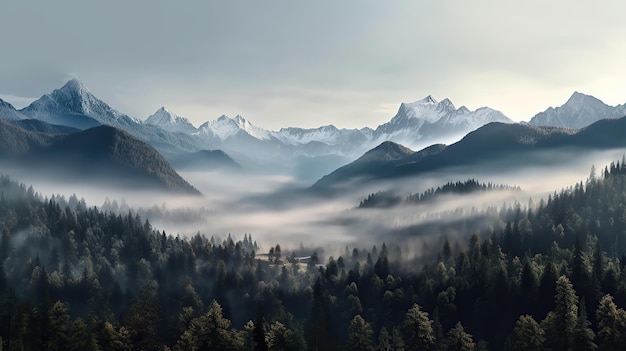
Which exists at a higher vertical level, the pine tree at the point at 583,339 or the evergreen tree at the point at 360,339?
the pine tree at the point at 583,339

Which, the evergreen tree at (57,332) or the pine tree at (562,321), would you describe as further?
the evergreen tree at (57,332)

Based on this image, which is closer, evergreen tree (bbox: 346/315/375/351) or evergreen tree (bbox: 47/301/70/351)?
evergreen tree (bbox: 47/301/70/351)

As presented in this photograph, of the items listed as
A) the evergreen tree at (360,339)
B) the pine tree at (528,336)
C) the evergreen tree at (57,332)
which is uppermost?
the evergreen tree at (57,332)

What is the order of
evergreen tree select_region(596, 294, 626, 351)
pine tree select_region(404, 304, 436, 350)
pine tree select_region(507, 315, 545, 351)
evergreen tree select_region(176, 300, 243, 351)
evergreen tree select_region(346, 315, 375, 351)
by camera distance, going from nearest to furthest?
evergreen tree select_region(596, 294, 626, 351)
pine tree select_region(507, 315, 545, 351)
evergreen tree select_region(176, 300, 243, 351)
pine tree select_region(404, 304, 436, 350)
evergreen tree select_region(346, 315, 375, 351)

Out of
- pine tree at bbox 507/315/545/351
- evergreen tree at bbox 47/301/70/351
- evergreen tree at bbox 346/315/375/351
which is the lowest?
evergreen tree at bbox 346/315/375/351

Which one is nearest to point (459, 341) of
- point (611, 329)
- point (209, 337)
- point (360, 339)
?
point (360, 339)

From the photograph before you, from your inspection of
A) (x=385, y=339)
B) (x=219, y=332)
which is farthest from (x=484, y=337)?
(x=219, y=332)

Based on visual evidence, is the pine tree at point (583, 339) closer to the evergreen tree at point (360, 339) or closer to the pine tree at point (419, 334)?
the pine tree at point (419, 334)

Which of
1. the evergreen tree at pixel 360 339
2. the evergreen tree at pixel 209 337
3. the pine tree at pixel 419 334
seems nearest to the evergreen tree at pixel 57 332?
the evergreen tree at pixel 209 337

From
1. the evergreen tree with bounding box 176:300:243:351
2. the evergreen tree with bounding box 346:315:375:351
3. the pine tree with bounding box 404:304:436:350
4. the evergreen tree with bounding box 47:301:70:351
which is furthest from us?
the evergreen tree with bounding box 346:315:375:351

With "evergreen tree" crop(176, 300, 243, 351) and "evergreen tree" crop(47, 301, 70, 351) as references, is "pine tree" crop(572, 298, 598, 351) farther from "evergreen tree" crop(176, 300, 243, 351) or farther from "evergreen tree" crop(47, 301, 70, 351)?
"evergreen tree" crop(47, 301, 70, 351)

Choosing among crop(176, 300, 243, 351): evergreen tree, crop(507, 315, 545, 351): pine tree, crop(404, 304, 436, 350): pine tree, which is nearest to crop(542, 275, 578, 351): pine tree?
crop(507, 315, 545, 351): pine tree

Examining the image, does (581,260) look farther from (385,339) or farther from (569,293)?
(385,339)

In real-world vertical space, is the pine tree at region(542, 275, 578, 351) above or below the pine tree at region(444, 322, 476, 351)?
above
